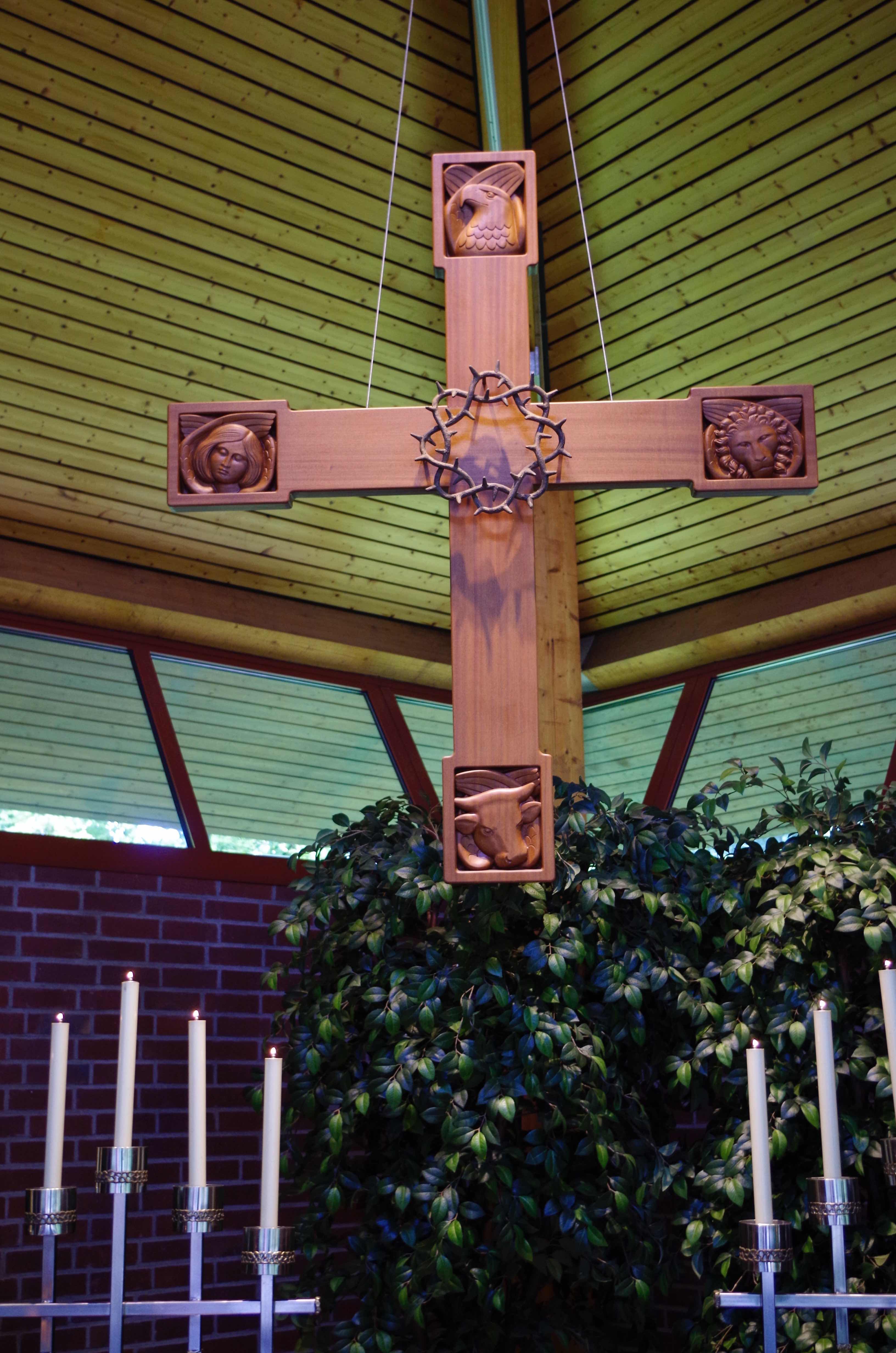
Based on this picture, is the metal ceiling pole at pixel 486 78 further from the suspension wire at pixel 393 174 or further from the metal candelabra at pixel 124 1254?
the metal candelabra at pixel 124 1254

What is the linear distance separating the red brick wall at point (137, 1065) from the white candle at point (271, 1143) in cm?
200

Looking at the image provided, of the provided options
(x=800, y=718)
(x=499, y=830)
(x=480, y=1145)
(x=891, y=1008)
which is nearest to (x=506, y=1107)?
(x=480, y=1145)

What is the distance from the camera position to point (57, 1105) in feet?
5.66

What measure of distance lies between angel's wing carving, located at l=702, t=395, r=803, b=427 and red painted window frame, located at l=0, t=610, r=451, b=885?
5.46ft

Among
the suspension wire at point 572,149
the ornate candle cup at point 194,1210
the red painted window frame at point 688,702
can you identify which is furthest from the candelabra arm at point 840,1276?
the red painted window frame at point 688,702

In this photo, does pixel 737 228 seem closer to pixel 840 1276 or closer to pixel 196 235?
pixel 196 235

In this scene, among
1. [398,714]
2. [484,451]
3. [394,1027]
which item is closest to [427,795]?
[398,714]

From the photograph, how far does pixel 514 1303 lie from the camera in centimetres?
284

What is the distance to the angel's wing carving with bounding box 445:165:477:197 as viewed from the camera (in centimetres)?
218

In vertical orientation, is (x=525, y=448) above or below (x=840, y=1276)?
above

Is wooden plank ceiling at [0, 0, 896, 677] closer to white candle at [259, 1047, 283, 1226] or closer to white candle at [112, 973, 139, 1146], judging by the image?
white candle at [112, 973, 139, 1146]

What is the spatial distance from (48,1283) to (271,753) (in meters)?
2.86

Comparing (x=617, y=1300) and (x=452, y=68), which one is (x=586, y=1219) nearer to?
(x=617, y=1300)

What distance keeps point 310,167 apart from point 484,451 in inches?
78.4
